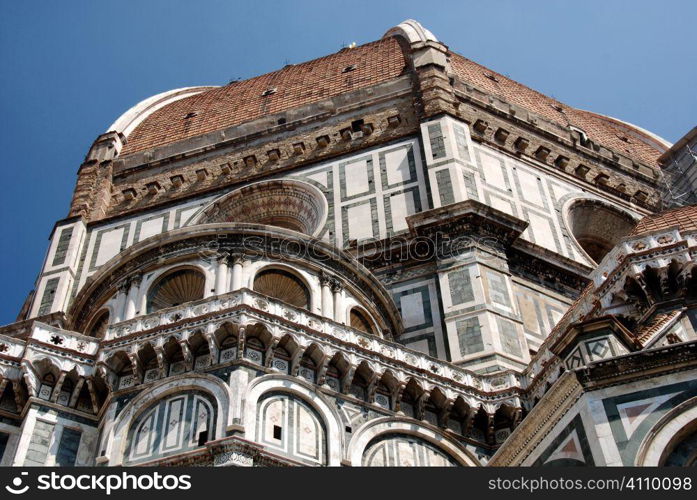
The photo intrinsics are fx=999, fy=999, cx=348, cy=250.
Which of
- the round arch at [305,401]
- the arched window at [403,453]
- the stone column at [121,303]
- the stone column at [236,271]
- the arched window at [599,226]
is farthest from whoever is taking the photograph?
the arched window at [599,226]

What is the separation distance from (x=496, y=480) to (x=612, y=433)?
2.47 metres

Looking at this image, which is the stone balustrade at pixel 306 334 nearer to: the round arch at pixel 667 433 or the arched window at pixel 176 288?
the arched window at pixel 176 288

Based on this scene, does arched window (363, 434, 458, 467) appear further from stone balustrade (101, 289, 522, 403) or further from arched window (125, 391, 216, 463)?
arched window (125, 391, 216, 463)

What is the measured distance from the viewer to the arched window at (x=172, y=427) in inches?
598

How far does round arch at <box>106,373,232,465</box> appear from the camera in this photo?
50.9 feet

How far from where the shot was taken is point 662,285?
54.7ft

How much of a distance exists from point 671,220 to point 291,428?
30.5 ft

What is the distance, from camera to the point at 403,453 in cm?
1642

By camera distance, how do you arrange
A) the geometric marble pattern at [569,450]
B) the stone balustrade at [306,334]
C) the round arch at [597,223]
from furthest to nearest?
the round arch at [597,223]
the stone balustrade at [306,334]
the geometric marble pattern at [569,450]

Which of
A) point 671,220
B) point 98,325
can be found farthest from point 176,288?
point 671,220

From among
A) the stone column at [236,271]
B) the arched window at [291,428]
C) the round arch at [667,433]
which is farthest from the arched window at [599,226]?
the round arch at [667,433]

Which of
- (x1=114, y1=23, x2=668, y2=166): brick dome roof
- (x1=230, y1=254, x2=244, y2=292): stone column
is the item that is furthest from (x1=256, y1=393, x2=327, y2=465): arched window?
(x1=114, y1=23, x2=668, y2=166): brick dome roof

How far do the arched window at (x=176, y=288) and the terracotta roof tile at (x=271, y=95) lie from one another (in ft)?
41.0

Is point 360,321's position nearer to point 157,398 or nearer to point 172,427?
point 157,398
